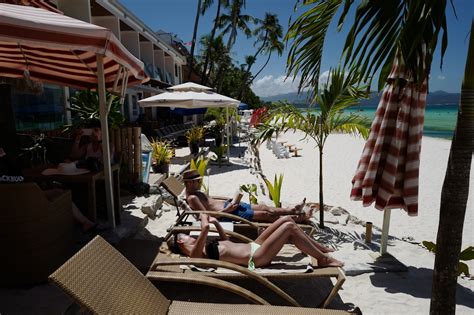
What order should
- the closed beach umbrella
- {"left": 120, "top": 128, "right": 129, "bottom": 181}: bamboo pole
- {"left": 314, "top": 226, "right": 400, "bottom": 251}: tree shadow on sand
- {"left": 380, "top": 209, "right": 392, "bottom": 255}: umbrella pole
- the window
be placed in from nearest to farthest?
1. the closed beach umbrella
2. {"left": 380, "top": 209, "right": 392, "bottom": 255}: umbrella pole
3. {"left": 314, "top": 226, "right": 400, "bottom": 251}: tree shadow on sand
4. {"left": 120, "top": 128, "right": 129, "bottom": 181}: bamboo pole
5. the window

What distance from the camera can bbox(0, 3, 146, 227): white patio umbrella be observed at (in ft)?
8.89

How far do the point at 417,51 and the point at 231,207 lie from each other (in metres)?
3.21

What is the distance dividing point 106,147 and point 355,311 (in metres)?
3.07

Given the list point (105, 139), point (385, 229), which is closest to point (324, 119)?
point (385, 229)

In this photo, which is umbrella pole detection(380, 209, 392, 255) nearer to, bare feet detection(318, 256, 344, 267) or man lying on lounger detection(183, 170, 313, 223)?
man lying on lounger detection(183, 170, 313, 223)

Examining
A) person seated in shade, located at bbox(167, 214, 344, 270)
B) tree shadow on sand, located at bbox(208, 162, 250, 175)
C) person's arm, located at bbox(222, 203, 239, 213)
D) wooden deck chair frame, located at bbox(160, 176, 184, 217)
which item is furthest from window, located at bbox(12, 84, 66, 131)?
person seated in shade, located at bbox(167, 214, 344, 270)

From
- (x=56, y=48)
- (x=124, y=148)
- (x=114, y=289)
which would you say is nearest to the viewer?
(x=114, y=289)

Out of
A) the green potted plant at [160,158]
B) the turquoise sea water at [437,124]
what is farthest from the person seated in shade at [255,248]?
the green potted plant at [160,158]

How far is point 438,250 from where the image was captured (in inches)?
77.4

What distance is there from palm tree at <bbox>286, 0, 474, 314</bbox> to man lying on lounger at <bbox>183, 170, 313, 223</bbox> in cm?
267

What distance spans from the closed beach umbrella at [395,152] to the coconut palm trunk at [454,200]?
176cm

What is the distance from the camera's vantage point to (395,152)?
3674 mm

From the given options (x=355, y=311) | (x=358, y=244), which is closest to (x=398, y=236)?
(x=358, y=244)

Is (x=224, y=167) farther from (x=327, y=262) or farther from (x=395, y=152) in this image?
(x=327, y=262)
